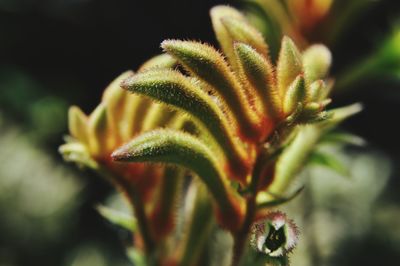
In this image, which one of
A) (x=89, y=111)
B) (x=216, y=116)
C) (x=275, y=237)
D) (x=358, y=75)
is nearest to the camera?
(x=275, y=237)

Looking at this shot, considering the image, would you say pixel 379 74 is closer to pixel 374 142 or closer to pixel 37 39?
pixel 374 142

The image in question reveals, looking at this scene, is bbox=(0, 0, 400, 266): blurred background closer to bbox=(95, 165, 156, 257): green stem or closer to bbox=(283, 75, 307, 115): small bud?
bbox=(95, 165, 156, 257): green stem

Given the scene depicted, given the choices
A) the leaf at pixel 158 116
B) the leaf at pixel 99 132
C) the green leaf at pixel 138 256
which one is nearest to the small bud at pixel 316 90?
the leaf at pixel 158 116

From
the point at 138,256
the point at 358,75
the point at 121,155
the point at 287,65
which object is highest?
the point at 358,75

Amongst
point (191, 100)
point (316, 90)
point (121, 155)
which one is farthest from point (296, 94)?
point (121, 155)

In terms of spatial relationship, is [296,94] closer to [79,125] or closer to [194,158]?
[194,158]

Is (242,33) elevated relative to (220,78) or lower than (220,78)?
elevated
